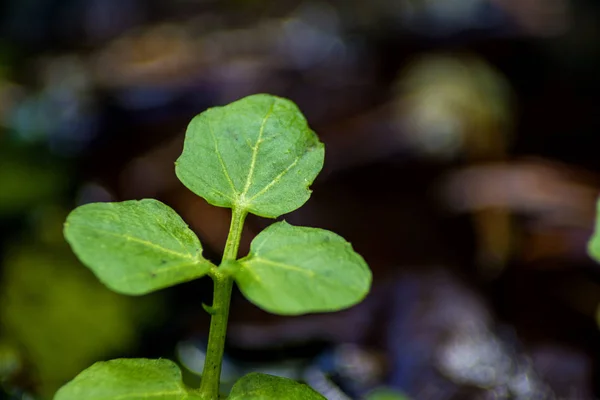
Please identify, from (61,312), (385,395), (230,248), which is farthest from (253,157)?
(61,312)

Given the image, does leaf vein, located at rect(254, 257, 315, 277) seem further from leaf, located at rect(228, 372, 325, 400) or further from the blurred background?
the blurred background

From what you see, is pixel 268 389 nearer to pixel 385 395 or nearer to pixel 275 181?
pixel 275 181

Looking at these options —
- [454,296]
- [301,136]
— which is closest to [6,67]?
[454,296]

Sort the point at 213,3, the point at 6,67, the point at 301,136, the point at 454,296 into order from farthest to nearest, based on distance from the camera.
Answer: the point at 213,3 → the point at 6,67 → the point at 454,296 → the point at 301,136

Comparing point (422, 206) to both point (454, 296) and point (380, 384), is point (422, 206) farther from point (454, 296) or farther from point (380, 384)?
point (380, 384)

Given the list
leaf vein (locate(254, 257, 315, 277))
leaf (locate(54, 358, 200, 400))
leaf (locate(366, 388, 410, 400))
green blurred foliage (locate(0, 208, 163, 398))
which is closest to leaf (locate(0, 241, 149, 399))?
green blurred foliage (locate(0, 208, 163, 398))

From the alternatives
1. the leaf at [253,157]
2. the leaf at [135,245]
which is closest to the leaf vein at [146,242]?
the leaf at [135,245]

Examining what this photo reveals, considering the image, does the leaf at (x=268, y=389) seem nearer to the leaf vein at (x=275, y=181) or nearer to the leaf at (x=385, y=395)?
the leaf vein at (x=275, y=181)
